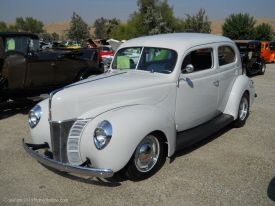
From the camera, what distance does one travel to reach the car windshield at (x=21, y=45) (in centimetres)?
744

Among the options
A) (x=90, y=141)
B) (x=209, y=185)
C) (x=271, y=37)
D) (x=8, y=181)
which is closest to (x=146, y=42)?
(x=90, y=141)

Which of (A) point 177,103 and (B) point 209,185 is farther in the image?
(A) point 177,103

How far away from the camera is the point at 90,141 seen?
321 centimetres

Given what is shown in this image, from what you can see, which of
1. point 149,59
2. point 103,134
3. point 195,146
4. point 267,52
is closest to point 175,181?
point 103,134

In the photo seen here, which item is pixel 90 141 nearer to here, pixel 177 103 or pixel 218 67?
pixel 177 103

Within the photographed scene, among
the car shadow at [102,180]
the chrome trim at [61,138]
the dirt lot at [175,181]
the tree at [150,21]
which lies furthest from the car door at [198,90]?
the tree at [150,21]

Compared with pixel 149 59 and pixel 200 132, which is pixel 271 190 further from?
pixel 149 59

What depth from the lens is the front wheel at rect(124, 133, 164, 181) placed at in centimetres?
340

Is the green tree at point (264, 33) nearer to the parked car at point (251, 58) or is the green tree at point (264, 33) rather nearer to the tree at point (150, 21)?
the tree at point (150, 21)

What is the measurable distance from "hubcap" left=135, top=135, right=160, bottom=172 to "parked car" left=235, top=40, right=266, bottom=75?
11.2 metres

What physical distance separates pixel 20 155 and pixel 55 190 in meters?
1.38

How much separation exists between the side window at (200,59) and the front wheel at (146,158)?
133 centimetres

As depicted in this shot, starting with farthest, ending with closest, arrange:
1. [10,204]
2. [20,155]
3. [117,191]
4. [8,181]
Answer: [20,155]
[8,181]
[117,191]
[10,204]

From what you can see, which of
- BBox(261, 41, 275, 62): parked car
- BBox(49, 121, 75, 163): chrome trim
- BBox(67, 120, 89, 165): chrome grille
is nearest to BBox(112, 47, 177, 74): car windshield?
BBox(67, 120, 89, 165): chrome grille
